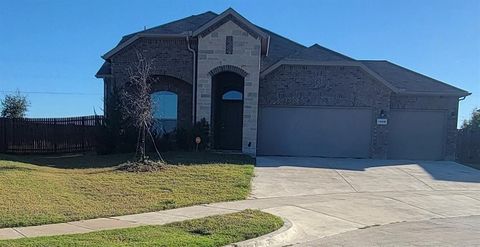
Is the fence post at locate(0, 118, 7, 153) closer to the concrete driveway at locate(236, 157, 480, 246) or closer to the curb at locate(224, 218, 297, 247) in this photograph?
the concrete driveway at locate(236, 157, 480, 246)

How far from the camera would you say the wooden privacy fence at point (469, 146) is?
2467 centimetres

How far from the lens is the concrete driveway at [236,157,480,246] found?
9773 millimetres

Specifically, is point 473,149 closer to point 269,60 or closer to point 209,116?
point 269,60

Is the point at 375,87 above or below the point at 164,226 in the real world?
above

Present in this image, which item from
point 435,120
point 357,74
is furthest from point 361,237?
point 435,120

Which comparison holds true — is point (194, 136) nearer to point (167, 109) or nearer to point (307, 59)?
point (167, 109)

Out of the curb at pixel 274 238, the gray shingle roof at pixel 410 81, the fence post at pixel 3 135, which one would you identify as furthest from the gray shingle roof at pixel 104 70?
the curb at pixel 274 238

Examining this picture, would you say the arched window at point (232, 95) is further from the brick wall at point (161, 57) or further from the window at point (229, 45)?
the window at point (229, 45)

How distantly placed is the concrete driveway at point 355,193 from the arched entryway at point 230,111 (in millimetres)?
3061

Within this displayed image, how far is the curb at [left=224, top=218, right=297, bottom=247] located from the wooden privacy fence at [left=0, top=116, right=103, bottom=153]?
15.4 meters

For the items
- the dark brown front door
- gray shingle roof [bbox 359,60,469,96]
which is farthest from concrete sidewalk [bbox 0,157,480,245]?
gray shingle roof [bbox 359,60,469,96]

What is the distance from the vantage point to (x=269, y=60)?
2416 cm

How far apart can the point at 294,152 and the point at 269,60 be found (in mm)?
5300

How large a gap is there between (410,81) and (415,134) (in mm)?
2818
